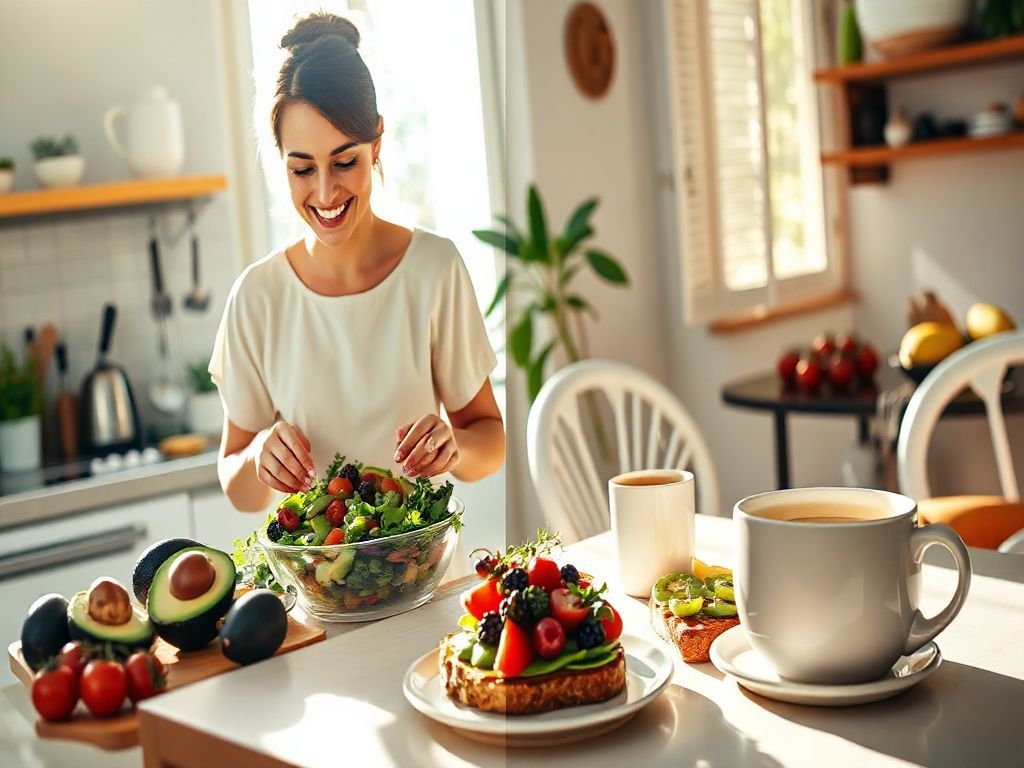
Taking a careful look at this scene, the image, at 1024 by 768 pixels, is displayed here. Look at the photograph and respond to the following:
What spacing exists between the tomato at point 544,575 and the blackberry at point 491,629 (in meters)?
0.03

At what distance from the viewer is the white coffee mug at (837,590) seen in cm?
61

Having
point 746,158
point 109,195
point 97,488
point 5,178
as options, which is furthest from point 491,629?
point 746,158

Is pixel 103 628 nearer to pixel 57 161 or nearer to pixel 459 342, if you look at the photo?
pixel 459 342

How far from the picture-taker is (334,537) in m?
0.67

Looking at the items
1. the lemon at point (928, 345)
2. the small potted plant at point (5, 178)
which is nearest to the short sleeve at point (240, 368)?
the small potted plant at point (5, 178)

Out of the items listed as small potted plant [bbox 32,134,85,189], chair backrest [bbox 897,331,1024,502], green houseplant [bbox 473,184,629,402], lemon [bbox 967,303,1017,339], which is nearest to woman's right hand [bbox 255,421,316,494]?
small potted plant [bbox 32,134,85,189]

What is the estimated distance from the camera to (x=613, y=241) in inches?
112

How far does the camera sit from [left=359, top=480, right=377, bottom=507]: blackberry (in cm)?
66

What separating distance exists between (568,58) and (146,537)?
2.11 m

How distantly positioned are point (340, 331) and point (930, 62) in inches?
100

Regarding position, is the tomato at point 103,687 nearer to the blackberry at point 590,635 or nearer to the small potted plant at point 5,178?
the blackberry at point 590,635

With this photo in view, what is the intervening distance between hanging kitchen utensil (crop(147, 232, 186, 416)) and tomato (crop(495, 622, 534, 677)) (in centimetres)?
29

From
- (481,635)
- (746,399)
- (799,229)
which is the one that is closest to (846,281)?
(799,229)

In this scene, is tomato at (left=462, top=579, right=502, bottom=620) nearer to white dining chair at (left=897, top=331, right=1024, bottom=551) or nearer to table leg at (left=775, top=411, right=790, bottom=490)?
white dining chair at (left=897, top=331, right=1024, bottom=551)
